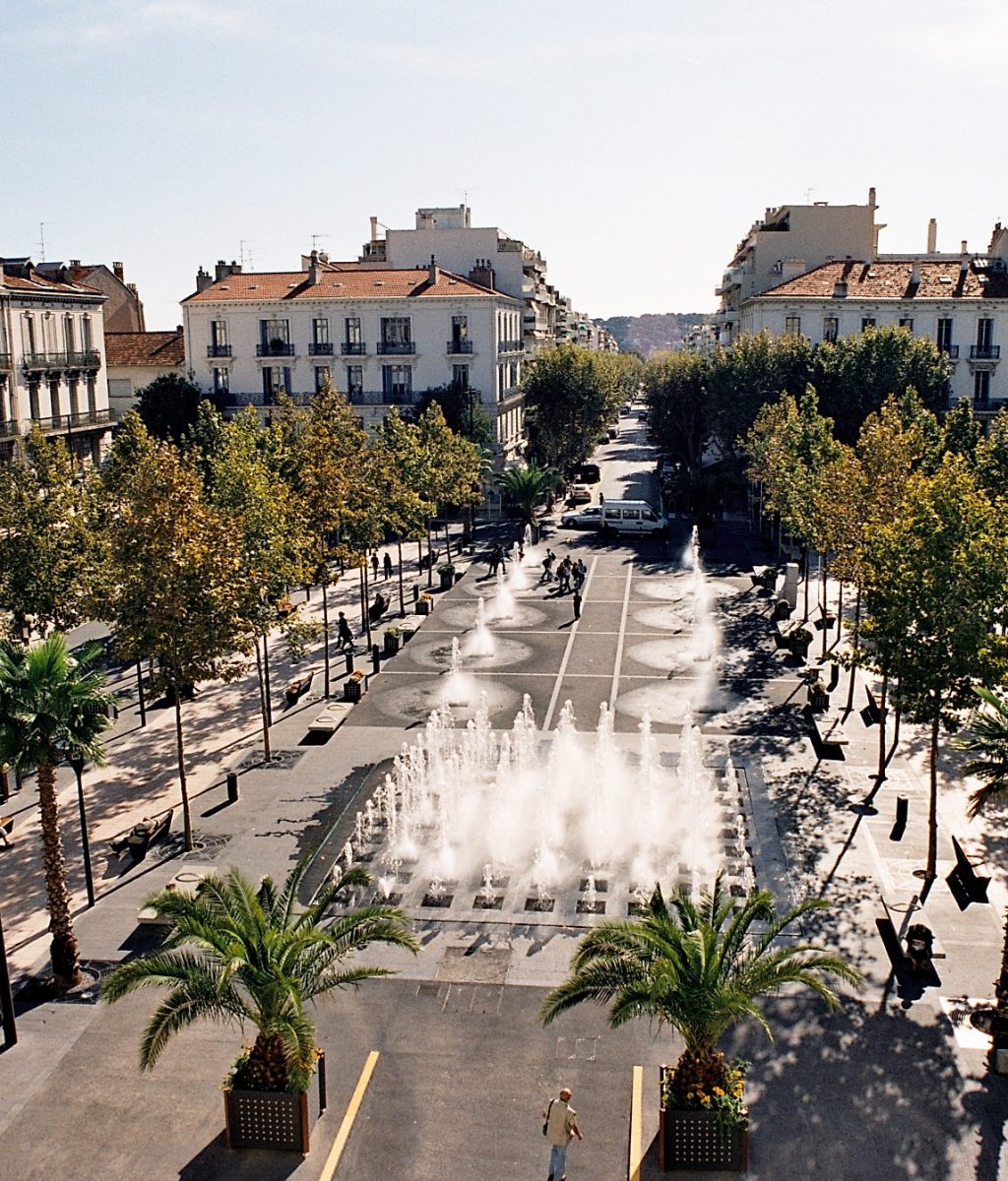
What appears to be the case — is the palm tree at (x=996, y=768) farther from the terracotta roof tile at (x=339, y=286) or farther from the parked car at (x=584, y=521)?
the terracotta roof tile at (x=339, y=286)

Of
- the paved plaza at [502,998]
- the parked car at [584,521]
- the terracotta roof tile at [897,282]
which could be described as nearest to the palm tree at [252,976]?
the paved plaza at [502,998]

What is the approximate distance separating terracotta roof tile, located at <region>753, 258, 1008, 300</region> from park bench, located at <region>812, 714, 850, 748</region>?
47380 mm

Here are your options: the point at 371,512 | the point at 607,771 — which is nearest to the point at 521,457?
the point at 371,512

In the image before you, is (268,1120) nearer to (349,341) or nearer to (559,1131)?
(559,1131)

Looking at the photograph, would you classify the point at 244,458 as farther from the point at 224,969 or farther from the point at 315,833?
the point at 224,969

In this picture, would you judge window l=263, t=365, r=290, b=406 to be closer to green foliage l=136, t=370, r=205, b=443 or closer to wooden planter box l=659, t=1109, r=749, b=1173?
green foliage l=136, t=370, r=205, b=443

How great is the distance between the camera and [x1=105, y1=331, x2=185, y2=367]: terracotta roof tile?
78.6 metres

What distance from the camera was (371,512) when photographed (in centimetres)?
3884

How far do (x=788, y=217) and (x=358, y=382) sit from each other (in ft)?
126

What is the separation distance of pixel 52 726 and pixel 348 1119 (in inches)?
285

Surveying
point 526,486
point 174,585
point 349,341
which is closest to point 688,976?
point 174,585

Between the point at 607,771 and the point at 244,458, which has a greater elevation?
the point at 244,458

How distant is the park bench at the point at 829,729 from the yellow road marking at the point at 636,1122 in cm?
1388

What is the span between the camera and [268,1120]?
14.5 meters
